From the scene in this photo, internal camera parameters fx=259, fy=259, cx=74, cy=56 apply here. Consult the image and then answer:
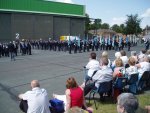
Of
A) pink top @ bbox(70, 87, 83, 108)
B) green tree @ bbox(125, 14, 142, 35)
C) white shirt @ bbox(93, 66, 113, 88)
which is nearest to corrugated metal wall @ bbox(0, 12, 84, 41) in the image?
green tree @ bbox(125, 14, 142, 35)

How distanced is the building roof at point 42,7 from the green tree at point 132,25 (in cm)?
1256

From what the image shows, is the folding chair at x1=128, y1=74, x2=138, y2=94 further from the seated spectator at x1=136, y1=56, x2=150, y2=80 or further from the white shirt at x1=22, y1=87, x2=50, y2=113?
the white shirt at x1=22, y1=87, x2=50, y2=113

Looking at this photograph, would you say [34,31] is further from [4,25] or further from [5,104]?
[5,104]

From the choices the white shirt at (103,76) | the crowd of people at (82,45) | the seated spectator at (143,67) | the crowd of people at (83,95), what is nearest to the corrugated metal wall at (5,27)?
the crowd of people at (82,45)

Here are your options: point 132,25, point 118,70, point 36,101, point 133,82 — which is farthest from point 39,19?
point 36,101

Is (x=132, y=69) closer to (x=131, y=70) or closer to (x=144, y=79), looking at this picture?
(x=131, y=70)

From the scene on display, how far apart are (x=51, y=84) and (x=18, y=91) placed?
172cm

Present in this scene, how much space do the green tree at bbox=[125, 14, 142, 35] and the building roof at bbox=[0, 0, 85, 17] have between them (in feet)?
41.2

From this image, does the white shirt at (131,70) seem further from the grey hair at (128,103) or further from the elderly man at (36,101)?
the grey hair at (128,103)

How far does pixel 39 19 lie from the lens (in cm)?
5653

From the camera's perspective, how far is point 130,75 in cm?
901

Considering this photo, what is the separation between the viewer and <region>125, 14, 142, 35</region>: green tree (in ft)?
221

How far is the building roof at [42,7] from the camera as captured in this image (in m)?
52.6

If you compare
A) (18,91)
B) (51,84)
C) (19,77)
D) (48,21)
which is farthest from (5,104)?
(48,21)
